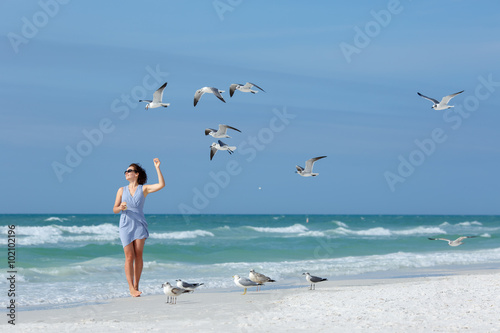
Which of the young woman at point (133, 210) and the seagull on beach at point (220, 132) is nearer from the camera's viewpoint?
the young woman at point (133, 210)

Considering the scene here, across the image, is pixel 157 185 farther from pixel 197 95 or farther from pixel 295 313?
pixel 197 95

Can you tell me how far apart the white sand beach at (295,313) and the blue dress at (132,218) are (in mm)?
1014

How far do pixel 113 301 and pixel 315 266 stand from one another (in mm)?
8776

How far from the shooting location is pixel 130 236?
31.5 ft

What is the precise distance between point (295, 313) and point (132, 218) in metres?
2.74

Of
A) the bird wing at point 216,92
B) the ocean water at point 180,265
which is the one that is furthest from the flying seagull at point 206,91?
the ocean water at point 180,265

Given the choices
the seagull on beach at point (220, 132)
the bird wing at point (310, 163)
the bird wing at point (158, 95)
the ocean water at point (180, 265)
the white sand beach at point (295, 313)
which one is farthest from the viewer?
the bird wing at point (310, 163)

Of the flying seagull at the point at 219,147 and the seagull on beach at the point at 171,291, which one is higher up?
the flying seagull at the point at 219,147

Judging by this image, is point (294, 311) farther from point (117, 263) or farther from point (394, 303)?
point (117, 263)

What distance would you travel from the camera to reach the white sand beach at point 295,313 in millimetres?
7551

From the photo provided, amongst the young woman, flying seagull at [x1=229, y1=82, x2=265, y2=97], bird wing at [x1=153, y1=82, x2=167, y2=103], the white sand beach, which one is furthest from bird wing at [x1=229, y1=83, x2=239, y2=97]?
the young woman

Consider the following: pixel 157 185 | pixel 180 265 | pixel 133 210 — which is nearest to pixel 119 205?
pixel 133 210

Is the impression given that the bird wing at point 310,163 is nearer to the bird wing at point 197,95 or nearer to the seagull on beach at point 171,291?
the bird wing at point 197,95

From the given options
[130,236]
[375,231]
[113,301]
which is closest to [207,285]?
[113,301]
